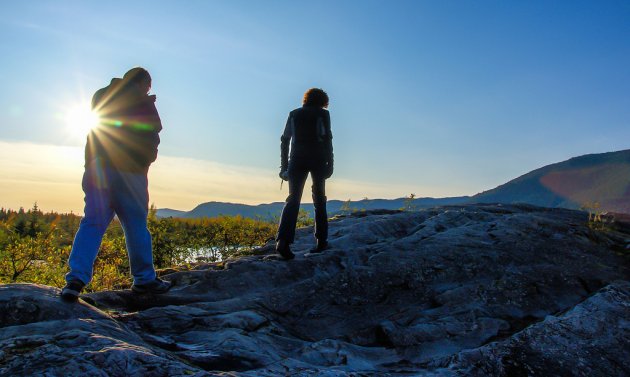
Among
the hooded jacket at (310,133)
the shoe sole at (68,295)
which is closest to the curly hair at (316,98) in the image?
the hooded jacket at (310,133)

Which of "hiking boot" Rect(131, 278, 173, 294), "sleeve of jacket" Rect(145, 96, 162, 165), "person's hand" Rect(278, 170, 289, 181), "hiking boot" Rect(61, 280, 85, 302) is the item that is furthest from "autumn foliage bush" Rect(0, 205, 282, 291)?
"hiking boot" Rect(61, 280, 85, 302)

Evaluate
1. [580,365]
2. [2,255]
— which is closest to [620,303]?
[580,365]

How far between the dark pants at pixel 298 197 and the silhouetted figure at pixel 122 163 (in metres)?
2.87

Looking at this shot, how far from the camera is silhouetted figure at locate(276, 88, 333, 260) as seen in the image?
26.9 ft

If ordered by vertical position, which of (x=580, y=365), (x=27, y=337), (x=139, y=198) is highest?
(x=139, y=198)

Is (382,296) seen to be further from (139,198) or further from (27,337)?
(27,337)

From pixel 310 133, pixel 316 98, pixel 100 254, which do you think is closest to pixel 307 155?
pixel 310 133

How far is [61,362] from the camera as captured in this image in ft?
9.42

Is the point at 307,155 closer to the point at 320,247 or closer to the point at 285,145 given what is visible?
the point at 285,145

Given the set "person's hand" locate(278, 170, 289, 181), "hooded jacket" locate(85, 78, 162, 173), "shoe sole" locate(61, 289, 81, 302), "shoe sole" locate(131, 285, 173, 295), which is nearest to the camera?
"shoe sole" locate(61, 289, 81, 302)

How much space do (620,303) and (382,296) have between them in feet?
10.5

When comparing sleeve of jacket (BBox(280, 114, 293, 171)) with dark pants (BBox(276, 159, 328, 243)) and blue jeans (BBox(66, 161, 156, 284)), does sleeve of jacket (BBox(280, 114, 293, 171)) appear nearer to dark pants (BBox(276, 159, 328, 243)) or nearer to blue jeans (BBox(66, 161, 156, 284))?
dark pants (BBox(276, 159, 328, 243))

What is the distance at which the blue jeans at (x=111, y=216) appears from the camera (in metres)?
5.07

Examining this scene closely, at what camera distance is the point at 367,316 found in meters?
6.00
